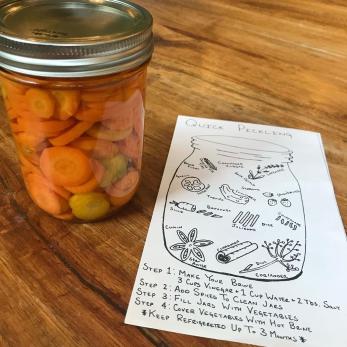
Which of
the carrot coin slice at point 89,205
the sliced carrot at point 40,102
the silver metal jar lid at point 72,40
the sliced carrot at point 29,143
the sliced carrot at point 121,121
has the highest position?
the silver metal jar lid at point 72,40

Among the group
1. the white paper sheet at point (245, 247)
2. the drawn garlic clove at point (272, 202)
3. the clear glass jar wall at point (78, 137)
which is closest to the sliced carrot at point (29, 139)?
the clear glass jar wall at point (78, 137)

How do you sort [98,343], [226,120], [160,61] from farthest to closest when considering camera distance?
[160,61] → [226,120] → [98,343]

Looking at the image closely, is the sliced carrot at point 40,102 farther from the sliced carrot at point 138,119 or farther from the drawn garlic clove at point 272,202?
the drawn garlic clove at point 272,202

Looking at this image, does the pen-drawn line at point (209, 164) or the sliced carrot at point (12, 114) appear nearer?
the sliced carrot at point (12, 114)

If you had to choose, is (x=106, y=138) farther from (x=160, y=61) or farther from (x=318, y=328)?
(x=160, y=61)

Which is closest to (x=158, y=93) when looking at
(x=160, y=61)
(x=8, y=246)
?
(x=160, y=61)

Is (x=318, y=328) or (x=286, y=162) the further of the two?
(x=286, y=162)
